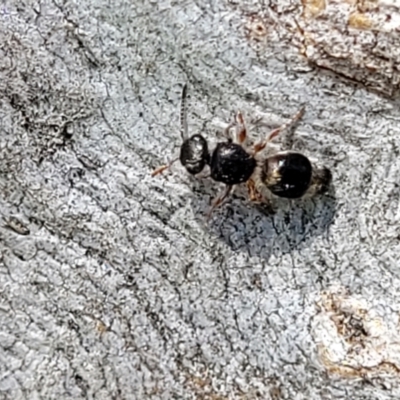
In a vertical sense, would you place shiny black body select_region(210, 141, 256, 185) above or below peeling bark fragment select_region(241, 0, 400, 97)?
below

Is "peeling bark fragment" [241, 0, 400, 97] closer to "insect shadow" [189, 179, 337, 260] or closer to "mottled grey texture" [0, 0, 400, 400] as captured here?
"mottled grey texture" [0, 0, 400, 400]

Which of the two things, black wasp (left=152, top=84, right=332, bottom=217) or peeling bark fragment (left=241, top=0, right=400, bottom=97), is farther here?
black wasp (left=152, top=84, right=332, bottom=217)

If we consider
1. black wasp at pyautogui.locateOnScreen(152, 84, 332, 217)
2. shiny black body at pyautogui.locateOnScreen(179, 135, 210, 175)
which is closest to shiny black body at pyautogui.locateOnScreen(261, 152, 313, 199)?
black wasp at pyautogui.locateOnScreen(152, 84, 332, 217)

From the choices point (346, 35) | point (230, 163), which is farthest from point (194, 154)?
point (346, 35)

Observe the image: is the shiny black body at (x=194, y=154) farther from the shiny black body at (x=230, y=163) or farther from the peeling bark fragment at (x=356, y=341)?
the peeling bark fragment at (x=356, y=341)

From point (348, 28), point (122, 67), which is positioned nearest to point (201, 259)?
point (122, 67)

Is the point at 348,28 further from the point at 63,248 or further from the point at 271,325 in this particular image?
the point at 63,248

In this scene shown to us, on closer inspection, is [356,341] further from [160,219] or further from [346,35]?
[346,35]

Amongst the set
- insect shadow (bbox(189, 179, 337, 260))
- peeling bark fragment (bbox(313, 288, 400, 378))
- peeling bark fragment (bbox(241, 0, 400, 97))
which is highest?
peeling bark fragment (bbox(241, 0, 400, 97))
